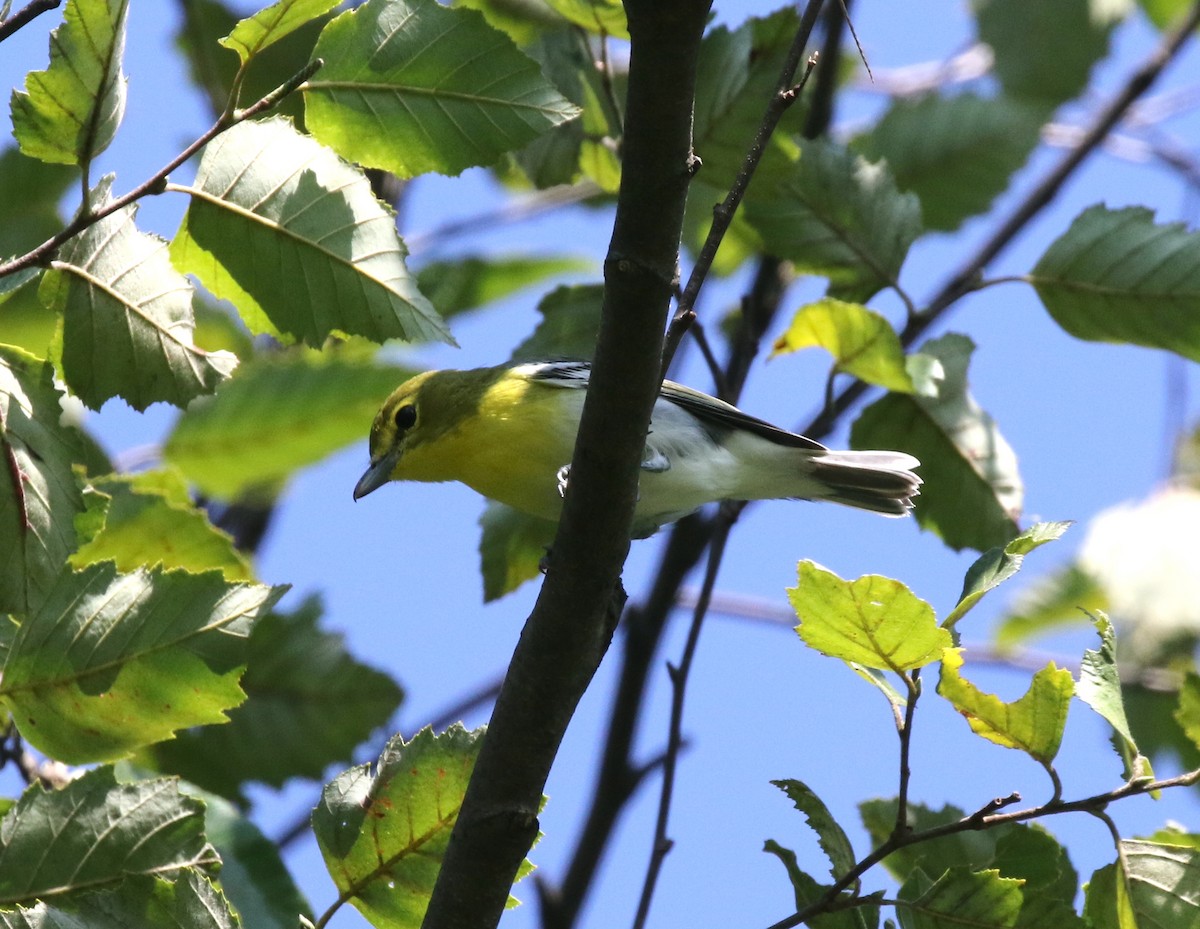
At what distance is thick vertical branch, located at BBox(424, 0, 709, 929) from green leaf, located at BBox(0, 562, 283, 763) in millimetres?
535

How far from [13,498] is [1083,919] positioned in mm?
2057

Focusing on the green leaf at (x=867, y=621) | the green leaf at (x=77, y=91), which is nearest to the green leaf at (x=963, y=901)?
the green leaf at (x=867, y=621)

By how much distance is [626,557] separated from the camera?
2.68 meters

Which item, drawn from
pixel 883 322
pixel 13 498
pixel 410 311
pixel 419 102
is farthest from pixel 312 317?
pixel 883 322

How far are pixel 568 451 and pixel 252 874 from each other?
1.75m

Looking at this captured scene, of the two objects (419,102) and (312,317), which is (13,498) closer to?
(312,317)

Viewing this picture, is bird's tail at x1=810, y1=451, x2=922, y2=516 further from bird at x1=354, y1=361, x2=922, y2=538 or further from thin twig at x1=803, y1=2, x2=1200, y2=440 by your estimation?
thin twig at x1=803, y1=2, x2=1200, y2=440

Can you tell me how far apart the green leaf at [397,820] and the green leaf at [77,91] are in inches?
49.0

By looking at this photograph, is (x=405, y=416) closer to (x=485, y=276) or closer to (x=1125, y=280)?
(x=485, y=276)

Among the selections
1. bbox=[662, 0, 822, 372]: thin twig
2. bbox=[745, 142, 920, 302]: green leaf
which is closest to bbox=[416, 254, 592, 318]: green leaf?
bbox=[745, 142, 920, 302]: green leaf

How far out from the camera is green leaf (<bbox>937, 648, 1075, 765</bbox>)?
241 centimetres

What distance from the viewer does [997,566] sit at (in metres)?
2.32

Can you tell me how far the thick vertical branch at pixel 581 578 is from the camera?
2305 mm

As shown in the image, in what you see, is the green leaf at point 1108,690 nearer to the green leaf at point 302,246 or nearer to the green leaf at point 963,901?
the green leaf at point 963,901
